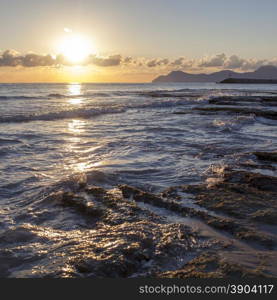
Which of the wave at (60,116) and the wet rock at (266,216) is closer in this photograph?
the wet rock at (266,216)

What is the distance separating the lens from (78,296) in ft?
9.49

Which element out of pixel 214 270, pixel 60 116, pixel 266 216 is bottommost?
pixel 214 270

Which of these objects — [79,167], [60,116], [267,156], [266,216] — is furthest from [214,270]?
[60,116]

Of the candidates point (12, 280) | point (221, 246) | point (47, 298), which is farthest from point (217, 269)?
point (12, 280)

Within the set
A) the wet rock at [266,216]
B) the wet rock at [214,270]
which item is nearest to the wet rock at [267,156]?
the wet rock at [266,216]

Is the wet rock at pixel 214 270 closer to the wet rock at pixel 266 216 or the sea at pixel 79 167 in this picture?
the sea at pixel 79 167

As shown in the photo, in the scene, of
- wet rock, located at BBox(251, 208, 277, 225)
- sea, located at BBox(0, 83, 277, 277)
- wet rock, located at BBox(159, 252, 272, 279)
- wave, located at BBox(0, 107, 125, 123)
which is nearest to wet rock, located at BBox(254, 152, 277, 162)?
sea, located at BBox(0, 83, 277, 277)

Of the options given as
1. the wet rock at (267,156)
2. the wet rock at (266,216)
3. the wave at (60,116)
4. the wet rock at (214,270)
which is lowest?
the wet rock at (214,270)

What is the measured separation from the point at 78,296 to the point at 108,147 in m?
7.73

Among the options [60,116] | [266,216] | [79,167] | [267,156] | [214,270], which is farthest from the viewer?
[60,116]

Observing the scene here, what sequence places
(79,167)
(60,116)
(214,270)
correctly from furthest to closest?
(60,116)
(79,167)
(214,270)

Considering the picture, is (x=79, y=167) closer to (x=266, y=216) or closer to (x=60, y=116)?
(x=266, y=216)

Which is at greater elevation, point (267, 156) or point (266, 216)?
point (267, 156)

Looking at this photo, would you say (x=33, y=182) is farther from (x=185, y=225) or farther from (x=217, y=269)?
(x=217, y=269)
